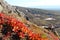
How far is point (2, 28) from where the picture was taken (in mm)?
16031

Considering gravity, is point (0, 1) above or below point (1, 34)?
above

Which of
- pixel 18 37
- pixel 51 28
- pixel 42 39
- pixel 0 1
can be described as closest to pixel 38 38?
pixel 42 39

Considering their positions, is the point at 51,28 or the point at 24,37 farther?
the point at 51,28

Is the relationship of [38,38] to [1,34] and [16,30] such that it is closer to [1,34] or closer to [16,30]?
[16,30]

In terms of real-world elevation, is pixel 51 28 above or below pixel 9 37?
below

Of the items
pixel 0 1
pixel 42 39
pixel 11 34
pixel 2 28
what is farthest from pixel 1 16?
pixel 0 1

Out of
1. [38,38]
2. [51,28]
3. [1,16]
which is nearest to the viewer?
[38,38]

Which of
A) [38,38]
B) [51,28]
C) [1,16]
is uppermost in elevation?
[1,16]

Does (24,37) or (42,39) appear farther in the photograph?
(42,39)

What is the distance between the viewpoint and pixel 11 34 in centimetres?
1515

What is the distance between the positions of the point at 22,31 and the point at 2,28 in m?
1.74

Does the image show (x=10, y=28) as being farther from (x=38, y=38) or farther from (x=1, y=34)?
(x=38, y=38)

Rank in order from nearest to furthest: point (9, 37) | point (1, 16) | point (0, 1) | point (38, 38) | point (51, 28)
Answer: point (9, 37) < point (38, 38) < point (1, 16) < point (0, 1) < point (51, 28)

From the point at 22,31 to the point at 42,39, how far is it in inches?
75.7
